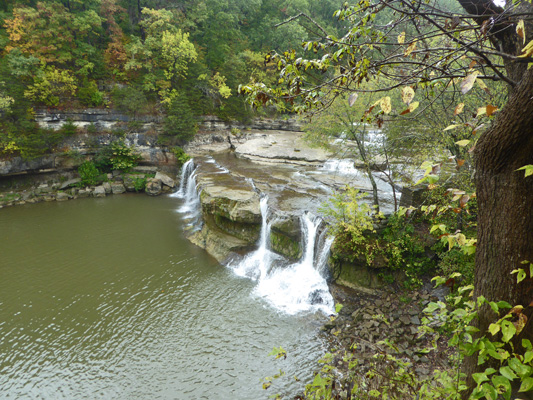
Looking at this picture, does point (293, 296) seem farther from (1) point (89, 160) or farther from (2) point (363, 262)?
(1) point (89, 160)

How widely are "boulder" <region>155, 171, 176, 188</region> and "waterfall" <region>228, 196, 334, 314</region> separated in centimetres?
1068

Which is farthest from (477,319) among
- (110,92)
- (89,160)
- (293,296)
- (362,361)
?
(110,92)

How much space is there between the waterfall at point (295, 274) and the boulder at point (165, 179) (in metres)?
10.7

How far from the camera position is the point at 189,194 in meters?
18.4

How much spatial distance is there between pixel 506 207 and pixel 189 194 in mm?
17491

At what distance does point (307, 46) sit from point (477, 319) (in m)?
2.66

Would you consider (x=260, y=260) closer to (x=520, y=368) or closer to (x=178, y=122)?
(x=520, y=368)

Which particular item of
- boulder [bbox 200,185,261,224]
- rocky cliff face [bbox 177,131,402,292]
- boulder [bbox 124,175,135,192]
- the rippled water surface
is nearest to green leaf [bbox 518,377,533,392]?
the rippled water surface

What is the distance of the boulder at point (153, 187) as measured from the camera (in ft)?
63.1

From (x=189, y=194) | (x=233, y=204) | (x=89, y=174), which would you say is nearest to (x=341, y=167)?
(x=233, y=204)

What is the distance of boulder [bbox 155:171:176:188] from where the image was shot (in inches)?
786

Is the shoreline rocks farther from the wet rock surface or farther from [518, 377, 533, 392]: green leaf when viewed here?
[518, 377, 533, 392]: green leaf

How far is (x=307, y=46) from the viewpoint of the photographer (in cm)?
245

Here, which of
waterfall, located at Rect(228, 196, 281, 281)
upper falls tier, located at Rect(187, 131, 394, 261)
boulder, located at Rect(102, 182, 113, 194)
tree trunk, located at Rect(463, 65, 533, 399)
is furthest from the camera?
boulder, located at Rect(102, 182, 113, 194)
